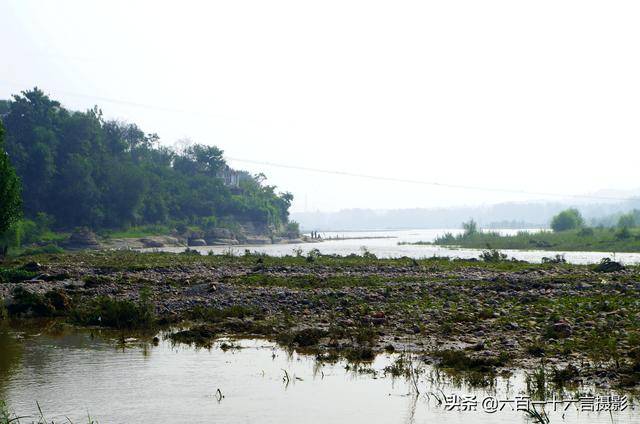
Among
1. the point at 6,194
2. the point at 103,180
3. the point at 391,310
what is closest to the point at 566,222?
the point at 103,180

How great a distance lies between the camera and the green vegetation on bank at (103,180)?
341 ft

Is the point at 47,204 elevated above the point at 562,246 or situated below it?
above

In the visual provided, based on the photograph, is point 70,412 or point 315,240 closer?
point 70,412

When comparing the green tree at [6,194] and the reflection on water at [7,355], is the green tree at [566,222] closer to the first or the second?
the green tree at [6,194]

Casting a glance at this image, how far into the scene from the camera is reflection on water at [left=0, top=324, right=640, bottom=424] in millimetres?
11367

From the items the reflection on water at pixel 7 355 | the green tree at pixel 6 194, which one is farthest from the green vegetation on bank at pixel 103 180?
the reflection on water at pixel 7 355

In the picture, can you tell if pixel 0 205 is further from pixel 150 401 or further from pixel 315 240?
pixel 315 240

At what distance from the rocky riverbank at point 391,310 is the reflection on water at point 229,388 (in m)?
1.32

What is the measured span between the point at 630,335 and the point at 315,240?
5730 inches

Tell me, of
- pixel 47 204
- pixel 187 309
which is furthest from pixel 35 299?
pixel 47 204

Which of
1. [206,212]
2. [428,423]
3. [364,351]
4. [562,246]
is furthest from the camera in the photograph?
[206,212]

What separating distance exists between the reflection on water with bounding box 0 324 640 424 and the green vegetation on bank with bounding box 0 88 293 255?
5505 cm

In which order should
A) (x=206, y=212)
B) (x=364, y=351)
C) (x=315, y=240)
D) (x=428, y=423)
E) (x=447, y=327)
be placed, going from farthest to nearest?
(x=315, y=240), (x=206, y=212), (x=447, y=327), (x=364, y=351), (x=428, y=423)

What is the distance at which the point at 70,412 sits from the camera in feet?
37.8
